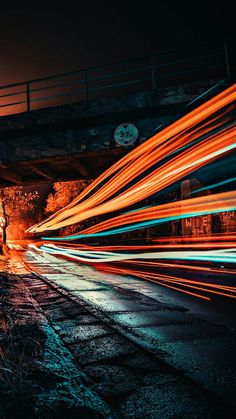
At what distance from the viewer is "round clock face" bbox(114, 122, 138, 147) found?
11280 mm

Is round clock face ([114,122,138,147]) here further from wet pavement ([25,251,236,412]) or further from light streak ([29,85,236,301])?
wet pavement ([25,251,236,412])

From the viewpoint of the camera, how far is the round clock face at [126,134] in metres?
11.3

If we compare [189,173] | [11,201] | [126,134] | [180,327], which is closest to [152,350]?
[180,327]

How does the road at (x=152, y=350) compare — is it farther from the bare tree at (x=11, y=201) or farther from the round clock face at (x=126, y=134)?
the bare tree at (x=11, y=201)

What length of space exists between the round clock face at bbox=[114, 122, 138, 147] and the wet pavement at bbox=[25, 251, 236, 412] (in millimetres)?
6225

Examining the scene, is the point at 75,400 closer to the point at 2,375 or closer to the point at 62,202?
the point at 2,375

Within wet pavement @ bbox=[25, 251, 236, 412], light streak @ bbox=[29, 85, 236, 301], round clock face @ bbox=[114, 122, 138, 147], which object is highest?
round clock face @ bbox=[114, 122, 138, 147]

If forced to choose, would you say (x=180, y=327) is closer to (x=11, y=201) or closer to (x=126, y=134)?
(x=126, y=134)

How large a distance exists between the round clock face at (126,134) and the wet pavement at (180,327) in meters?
6.23

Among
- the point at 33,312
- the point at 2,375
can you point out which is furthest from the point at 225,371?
the point at 33,312

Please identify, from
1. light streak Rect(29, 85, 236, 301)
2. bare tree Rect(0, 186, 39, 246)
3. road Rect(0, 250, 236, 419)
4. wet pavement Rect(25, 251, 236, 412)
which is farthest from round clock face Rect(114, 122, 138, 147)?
bare tree Rect(0, 186, 39, 246)

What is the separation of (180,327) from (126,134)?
341 inches

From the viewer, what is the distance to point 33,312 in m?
4.80

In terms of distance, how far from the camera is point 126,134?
1138 centimetres
